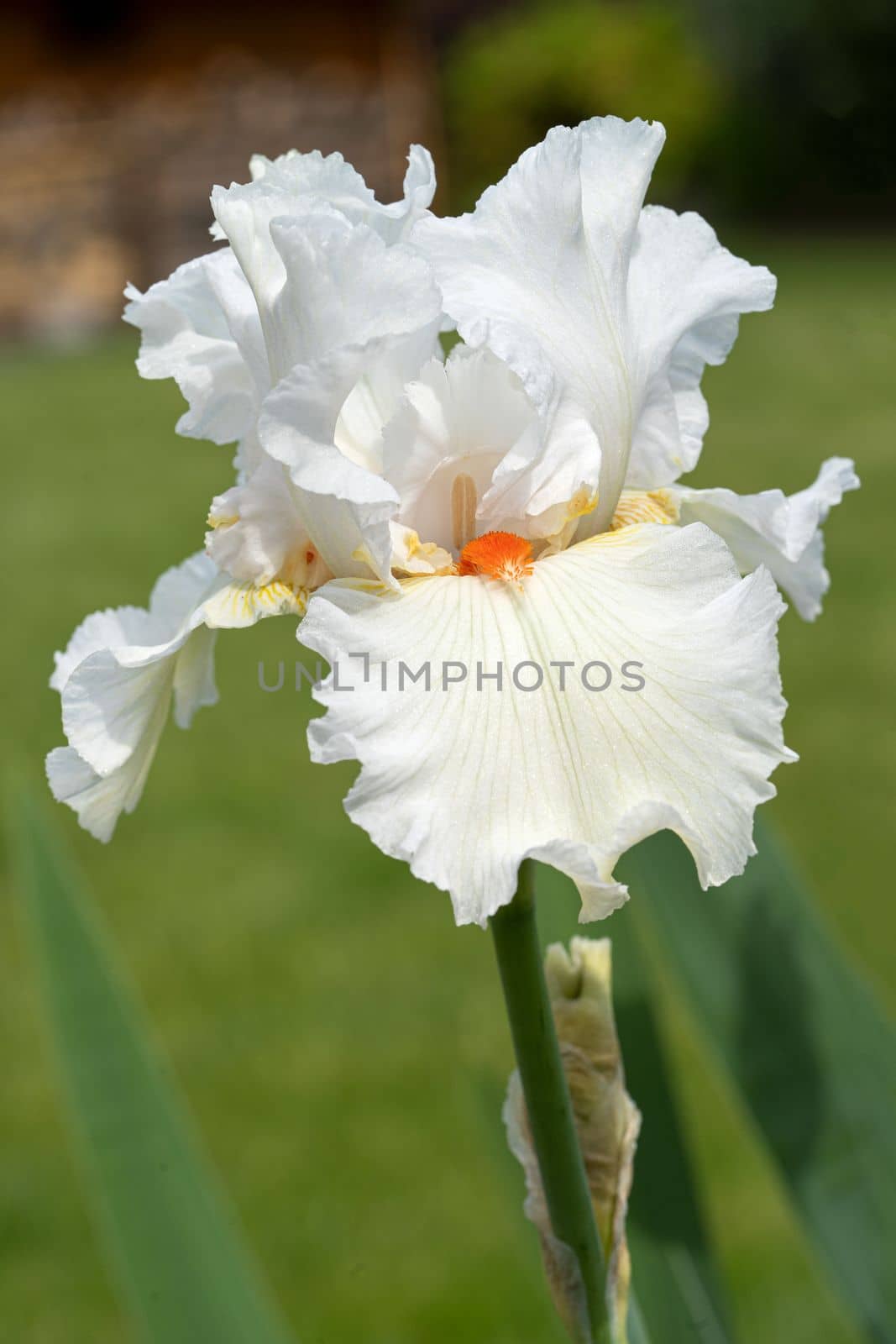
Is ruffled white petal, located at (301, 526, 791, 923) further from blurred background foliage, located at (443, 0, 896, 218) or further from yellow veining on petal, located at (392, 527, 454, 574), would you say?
blurred background foliage, located at (443, 0, 896, 218)

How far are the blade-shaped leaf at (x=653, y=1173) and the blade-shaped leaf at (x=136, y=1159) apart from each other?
8.6 inches

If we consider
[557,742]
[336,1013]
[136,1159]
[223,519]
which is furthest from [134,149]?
[557,742]

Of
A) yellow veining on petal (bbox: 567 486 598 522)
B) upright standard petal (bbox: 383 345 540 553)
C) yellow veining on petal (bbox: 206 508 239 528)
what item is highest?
upright standard petal (bbox: 383 345 540 553)

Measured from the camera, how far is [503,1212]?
1.82 metres

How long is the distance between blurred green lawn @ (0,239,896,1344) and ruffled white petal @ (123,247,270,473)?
412 millimetres

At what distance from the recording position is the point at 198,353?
67 cm

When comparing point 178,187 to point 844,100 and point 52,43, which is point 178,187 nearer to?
point 52,43

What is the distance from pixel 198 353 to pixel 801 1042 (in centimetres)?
55

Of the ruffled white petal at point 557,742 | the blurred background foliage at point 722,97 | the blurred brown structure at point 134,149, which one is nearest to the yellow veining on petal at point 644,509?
the ruffled white petal at point 557,742

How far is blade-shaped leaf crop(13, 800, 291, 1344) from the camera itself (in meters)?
0.83

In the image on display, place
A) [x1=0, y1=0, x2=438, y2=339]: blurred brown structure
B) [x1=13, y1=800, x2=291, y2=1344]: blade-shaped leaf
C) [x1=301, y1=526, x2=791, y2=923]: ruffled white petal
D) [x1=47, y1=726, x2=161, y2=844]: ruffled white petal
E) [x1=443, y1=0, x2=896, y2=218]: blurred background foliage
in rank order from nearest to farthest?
[x1=301, y1=526, x2=791, y2=923]: ruffled white petal
[x1=47, y1=726, x2=161, y2=844]: ruffled white petal
[x1=13, y1=800, x2=291, y2=1344]: blade-shaped leaf
[x1=0, y1=0, x2=438, y2=339]: blurred brown structure
[x1=443, y1=0, x2=896, y2=218]: blurred background foliage

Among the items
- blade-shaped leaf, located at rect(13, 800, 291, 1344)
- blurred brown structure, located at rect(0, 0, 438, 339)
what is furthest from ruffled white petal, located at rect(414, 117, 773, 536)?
blurred brown structure, located at rect(0, 0, 438, 339)

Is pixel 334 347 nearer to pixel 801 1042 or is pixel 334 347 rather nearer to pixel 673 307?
pixel 673 307

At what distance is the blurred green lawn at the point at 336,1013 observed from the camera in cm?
172
